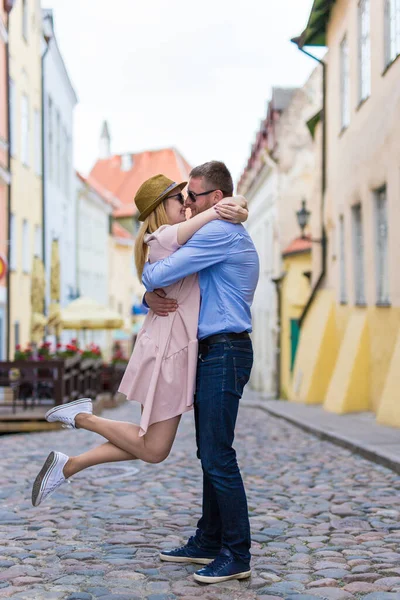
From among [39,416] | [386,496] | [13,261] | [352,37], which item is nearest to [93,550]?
[386,496]

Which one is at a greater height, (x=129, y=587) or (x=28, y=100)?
(x=28, y=100)

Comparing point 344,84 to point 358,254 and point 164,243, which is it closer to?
point 358,254

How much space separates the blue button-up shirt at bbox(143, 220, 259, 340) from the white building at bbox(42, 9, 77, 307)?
2567cm

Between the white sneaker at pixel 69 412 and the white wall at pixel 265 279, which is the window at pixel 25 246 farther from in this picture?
the white sneaker at pixel 69 412

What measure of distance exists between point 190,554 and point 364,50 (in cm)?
1246

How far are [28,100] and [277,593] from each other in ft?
79.8

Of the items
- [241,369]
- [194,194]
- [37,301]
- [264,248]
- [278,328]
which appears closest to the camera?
[241,369]

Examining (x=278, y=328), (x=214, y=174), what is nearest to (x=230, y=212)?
(x=214, y=174)

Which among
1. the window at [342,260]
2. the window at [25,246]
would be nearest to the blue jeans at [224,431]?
the window at [342,260]

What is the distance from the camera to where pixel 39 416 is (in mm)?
13523

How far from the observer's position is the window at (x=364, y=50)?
1531cm

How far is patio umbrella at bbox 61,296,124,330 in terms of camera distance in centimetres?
2222

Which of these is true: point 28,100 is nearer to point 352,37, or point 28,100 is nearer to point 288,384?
point 288,384

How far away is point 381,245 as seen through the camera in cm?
1449
